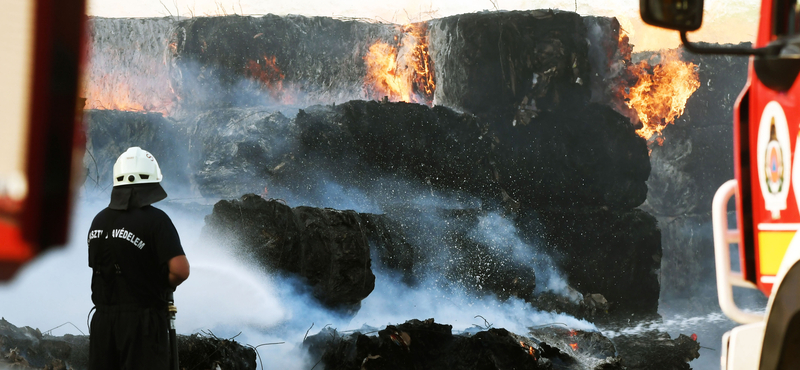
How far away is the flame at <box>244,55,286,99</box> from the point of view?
8.95m

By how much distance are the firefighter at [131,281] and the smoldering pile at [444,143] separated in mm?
4608

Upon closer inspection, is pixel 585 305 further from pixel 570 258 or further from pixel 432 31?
pixel 432 31

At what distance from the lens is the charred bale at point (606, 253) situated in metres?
8.80

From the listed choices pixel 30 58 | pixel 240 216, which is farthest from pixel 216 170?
pixel 30 58

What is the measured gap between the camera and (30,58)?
0.56m

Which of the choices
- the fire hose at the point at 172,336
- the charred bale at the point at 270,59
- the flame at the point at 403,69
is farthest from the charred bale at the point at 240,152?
the fire hose at the point at 172,336

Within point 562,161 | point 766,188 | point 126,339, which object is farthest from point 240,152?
point 766,188

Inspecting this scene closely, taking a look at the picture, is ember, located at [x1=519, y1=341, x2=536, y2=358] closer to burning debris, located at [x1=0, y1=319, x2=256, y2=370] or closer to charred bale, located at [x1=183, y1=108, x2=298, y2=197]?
burning debris, located at [x1=0, y1=319, x2=256, y2=370]

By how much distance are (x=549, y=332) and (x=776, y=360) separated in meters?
6.37

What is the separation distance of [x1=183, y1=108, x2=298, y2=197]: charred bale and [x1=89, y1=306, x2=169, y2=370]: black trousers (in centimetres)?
501

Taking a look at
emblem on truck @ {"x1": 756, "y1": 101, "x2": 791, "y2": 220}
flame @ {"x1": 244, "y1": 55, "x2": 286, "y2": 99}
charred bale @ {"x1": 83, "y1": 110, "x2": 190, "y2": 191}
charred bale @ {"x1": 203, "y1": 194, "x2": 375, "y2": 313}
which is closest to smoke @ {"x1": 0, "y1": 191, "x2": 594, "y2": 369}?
charred bale @ {"x1": 203, "y1": 194, "x2": 375, "y2": 313}

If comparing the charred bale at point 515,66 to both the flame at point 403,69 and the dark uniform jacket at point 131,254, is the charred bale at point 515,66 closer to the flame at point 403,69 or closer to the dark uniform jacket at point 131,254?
the flame at point 403,69

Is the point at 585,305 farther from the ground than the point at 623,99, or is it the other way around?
the point at 623,99

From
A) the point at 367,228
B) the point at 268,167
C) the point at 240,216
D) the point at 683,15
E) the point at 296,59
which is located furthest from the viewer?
the point at 296,59
